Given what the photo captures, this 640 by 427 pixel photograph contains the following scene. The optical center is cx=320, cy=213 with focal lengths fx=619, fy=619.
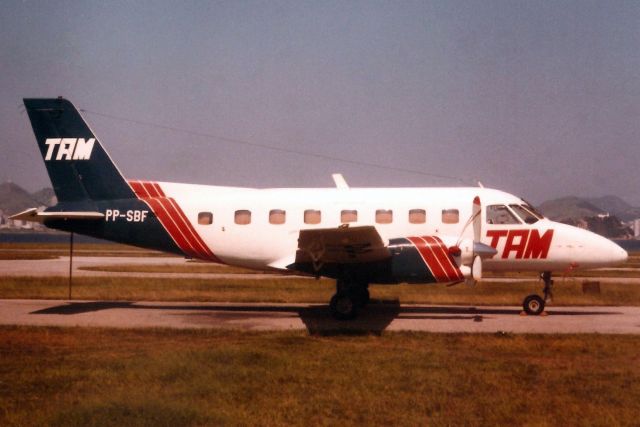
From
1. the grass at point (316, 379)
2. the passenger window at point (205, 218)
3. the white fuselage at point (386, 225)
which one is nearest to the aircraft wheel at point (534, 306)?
the white fuselage at point (386, 225)

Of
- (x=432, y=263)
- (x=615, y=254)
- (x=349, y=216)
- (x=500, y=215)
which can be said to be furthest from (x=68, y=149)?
(x=615, y=254)

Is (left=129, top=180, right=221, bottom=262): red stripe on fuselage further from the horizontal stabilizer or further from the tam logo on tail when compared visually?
the tam logo on tail

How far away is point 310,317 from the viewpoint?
53.4 ft

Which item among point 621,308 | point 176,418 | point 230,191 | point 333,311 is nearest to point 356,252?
point 333,311

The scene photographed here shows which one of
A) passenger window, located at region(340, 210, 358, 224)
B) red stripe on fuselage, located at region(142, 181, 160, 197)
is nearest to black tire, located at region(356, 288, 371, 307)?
passenger window, located at region(340, 210, 358, 224)

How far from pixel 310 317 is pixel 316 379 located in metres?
7.11

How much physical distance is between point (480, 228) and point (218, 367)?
8.90 m

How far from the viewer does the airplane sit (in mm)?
16203

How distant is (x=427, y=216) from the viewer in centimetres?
1633

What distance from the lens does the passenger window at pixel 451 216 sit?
1625cm

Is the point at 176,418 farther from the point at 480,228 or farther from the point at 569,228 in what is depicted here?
the point at 569,228

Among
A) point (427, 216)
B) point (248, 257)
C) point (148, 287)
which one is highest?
point (427, 216)

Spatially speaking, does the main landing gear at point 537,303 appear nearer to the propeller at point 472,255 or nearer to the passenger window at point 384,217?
the propeller at point 472,255

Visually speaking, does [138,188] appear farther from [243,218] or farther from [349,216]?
[349,216]
